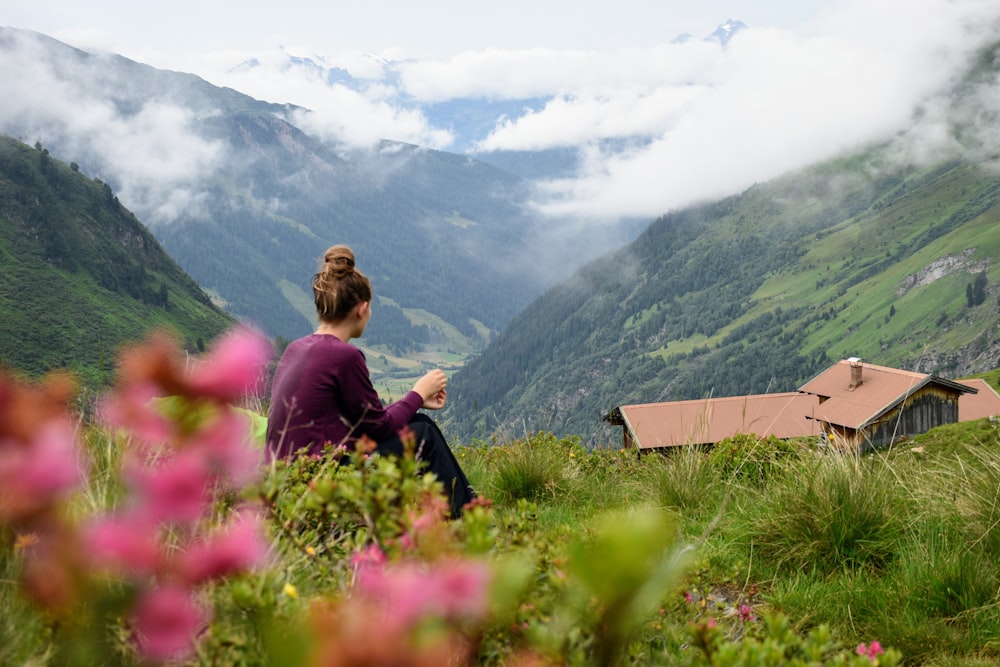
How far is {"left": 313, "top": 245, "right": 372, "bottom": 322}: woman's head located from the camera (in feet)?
19.1

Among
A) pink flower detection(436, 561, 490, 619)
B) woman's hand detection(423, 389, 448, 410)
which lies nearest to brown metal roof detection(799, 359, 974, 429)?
woman's hand detection(423, 389, 448, 410)

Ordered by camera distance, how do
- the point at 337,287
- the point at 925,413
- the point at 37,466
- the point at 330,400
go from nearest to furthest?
the point at 37,466
the point at 330,400
the point at 337,287
the point at 925,413

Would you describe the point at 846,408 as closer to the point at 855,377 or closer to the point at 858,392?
the point at 858,392

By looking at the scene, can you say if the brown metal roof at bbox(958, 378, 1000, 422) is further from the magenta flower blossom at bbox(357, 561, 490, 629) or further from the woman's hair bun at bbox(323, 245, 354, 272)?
the magenta flower blossom at bbox(357, 561, 490, 629)

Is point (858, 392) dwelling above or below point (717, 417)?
above

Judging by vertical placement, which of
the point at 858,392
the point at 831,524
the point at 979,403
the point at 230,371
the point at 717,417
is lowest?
the point at 979,403

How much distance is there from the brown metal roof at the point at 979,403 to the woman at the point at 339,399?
239 feet

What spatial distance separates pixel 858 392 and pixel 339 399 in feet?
184

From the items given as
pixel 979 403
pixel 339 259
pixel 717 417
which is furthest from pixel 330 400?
pixel 979 403

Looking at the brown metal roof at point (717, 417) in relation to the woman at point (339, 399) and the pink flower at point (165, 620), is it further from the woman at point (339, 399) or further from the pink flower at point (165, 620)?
the pink flower at point (165, 620)

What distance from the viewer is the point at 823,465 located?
5750mm

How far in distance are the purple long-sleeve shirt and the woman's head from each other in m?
0.29

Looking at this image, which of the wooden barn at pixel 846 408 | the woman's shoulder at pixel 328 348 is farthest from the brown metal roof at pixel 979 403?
the woman's shoulder at pixel 328 348

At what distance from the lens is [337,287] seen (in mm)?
5809
